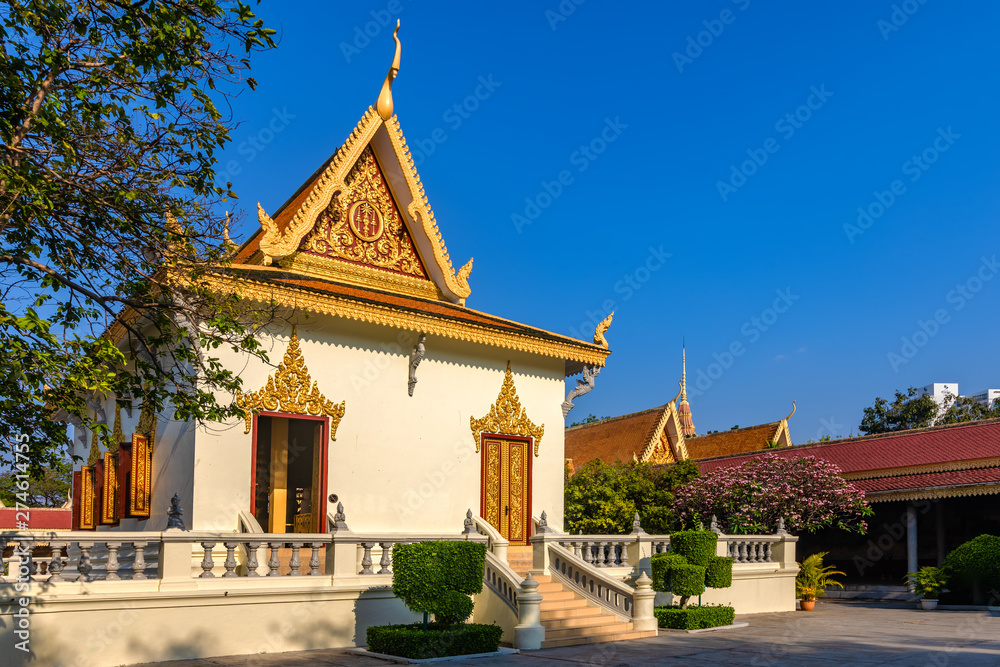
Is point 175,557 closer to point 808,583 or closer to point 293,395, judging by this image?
point 293,395

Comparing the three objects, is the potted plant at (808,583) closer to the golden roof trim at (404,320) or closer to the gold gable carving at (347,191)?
the golden roof trim at (404,320)

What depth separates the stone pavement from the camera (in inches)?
394

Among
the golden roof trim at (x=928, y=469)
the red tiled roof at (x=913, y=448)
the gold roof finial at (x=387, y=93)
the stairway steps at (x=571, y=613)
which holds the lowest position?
the stairway steps at (x=571, y=613)

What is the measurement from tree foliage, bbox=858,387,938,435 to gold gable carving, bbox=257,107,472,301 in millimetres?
32815

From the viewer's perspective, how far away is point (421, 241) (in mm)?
15867

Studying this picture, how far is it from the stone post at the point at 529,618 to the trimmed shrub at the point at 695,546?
12.5ft

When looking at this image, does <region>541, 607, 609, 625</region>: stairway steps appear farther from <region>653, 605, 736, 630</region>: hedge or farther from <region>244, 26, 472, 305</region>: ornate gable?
<region>244, 26, 472, 305</region>: ornate gable

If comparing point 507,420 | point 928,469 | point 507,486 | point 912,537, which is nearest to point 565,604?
point 507,486

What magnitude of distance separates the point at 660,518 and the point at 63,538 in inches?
591

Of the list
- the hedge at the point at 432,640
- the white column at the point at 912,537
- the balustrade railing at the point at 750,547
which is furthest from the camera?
the white column at the point at 912,537

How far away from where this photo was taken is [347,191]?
1505 cm

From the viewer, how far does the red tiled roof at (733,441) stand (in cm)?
3152

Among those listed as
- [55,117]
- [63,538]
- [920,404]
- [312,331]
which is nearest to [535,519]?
[312,331]

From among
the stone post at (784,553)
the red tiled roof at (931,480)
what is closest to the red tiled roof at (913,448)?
the red tiled roof at (931,480)
